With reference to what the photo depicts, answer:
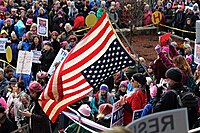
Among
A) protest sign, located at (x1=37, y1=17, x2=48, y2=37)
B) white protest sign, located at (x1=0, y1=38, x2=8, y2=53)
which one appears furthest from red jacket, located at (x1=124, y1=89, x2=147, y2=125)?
protest sign, located at (x1=37, y1=17, x2=48, y2=37)

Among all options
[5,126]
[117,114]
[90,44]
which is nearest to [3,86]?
[5,126]

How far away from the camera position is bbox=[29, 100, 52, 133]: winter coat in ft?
29.2

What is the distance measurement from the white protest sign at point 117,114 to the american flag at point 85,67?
84cm

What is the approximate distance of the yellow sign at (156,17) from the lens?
23.8 m

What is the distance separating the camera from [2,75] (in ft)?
41.4

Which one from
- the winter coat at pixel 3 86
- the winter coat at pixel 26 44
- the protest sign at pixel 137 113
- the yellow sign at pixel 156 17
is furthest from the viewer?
the yellow sign at pixel 156 17

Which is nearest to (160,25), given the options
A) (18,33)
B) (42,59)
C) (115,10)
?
(115,10)

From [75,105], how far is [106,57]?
1.78 metres

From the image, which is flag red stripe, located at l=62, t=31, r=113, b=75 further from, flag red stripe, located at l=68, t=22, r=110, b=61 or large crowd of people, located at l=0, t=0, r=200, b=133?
large crowd of people, located at l=0, t=0, r=200, b=133

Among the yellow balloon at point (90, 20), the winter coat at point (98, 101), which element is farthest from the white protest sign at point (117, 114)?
the yellow balloon at point (90, 20)

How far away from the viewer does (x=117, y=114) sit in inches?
309

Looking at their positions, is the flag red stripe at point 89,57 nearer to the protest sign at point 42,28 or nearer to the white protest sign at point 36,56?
the white protest sign at point 36,56

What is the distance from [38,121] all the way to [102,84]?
306cm

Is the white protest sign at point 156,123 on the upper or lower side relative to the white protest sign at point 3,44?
upper
